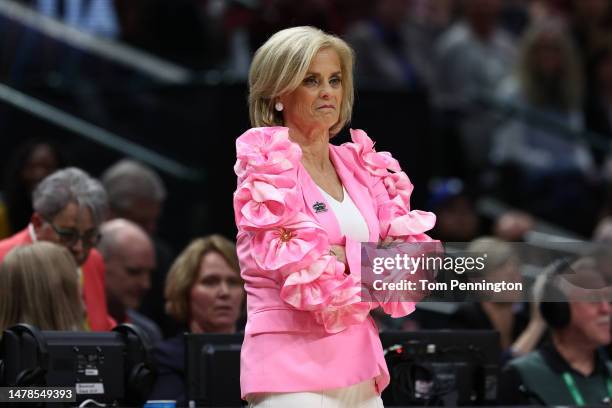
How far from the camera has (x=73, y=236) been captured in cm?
589

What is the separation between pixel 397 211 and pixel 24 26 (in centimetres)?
530

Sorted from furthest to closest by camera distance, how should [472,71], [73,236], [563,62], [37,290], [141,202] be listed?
[472,71] → [563,62] → [141,202] → [73,236] → [37,290]

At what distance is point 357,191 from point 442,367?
1435mm

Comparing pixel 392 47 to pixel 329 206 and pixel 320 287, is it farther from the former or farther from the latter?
pixel 320 287

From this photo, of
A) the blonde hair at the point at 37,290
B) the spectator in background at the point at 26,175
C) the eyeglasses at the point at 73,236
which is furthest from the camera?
the spectator in background at the point at 26,175

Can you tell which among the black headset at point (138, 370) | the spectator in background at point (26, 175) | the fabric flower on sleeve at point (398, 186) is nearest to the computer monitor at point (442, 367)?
the black headset at point (138, 370)

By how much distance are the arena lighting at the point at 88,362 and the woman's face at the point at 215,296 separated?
1030 mm

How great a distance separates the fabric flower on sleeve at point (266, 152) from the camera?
12.5ft

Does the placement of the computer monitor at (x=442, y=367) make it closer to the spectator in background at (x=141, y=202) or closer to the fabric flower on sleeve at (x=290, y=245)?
the fabric flower on sleeve at (x=290, y=245)

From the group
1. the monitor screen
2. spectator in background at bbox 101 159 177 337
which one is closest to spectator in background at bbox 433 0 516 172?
spectator in background at bbox 101 159 177 337

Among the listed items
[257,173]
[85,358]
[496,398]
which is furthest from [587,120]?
[257,173]

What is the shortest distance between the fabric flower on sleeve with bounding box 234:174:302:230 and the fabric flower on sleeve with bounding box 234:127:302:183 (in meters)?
0.03

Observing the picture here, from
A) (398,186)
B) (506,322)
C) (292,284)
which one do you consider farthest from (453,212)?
(292,284)

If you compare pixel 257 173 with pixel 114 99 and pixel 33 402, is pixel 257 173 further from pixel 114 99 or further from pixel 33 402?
pixel 114 99
